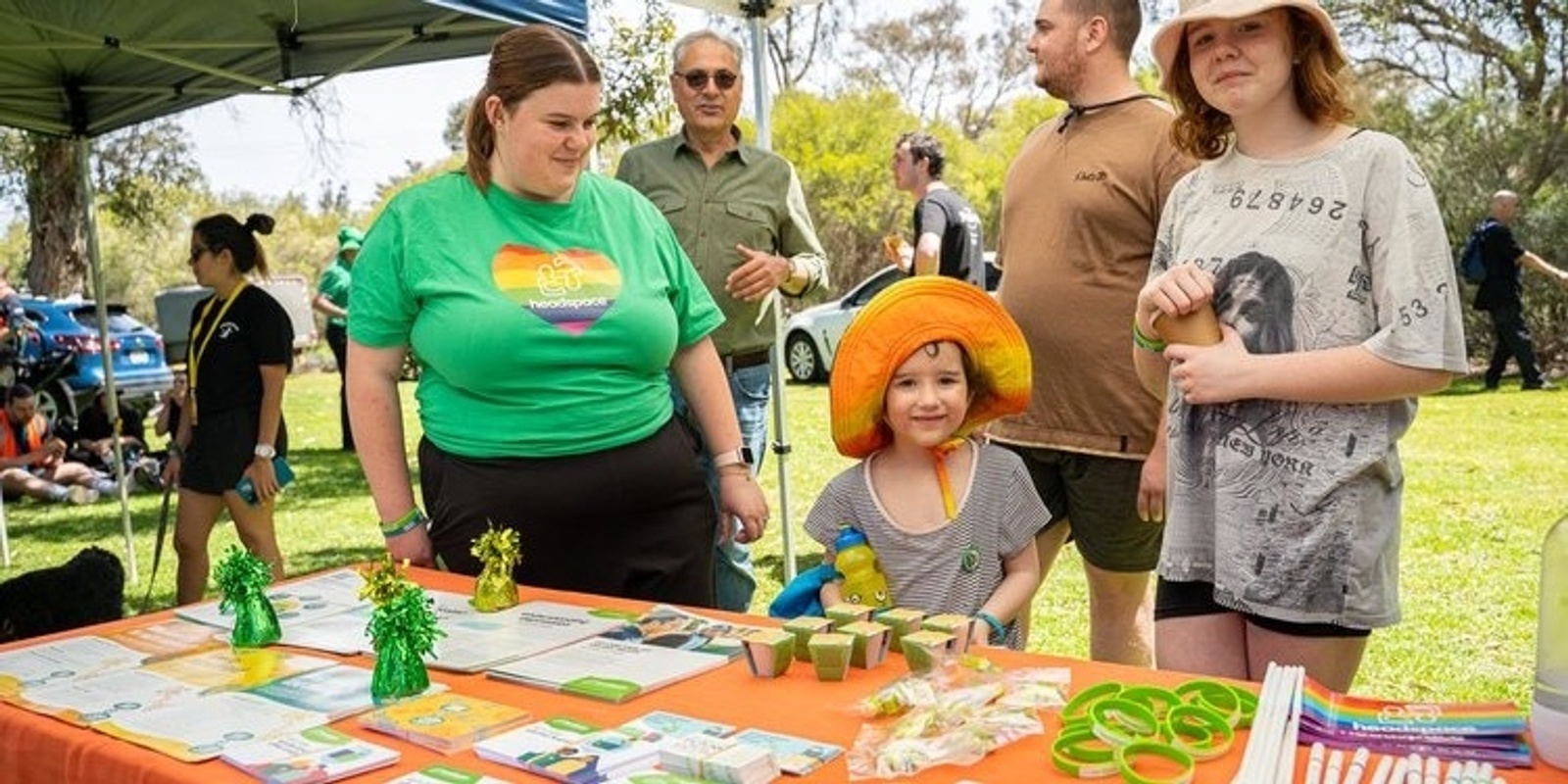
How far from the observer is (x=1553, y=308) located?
11680 mm

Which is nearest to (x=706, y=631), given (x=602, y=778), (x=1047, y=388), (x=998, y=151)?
(x=602, y=778)

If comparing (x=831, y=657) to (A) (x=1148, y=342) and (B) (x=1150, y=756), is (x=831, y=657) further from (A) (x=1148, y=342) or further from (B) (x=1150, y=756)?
(A) (x=1148, y=342)

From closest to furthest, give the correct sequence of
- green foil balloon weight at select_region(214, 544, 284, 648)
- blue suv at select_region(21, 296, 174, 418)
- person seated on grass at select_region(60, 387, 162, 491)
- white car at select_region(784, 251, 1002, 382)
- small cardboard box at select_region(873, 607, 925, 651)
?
small cardboard box at select_region(873, 607, 925, 651), green foil balloon weight at select_region(214, 544, 284, 648), person seated on grass at select_region(60, 387, 162, 491), blue suv at select_region(21, 296, 174, 418), white car at select_region(784, 251, 1002, 382)

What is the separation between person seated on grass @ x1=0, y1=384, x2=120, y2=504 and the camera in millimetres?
8234

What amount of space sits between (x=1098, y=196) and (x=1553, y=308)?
11326 mm

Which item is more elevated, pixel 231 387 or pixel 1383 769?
pixel 231 387

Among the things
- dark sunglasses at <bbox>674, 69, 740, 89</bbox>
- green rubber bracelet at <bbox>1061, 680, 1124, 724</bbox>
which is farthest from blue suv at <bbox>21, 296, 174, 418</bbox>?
green rubber bracelet at <bbox>1061, 680, 1124, 724</bbox>

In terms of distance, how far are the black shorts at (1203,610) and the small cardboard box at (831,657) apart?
0.54m

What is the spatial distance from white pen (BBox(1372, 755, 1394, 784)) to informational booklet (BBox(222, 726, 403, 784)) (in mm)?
934

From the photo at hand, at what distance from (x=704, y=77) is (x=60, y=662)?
83.2 inches

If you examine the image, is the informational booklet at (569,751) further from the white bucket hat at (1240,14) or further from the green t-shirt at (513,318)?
the white bucket hat at (1240,14)

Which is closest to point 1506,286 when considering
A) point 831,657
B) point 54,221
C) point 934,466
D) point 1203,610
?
point 934,466

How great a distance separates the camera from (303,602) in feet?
6.68

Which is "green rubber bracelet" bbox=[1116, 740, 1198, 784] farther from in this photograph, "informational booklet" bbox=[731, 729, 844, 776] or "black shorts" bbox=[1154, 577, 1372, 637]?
"black shorts" bbox=[1154, 577, 1372, 637]
